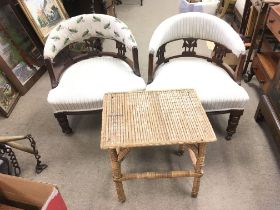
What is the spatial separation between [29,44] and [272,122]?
2277mm

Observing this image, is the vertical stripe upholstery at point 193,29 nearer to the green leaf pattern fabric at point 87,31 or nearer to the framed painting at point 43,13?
the green leaf pattern fabric at point 87,31

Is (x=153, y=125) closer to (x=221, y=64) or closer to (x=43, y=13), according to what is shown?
(x=221, y=64)

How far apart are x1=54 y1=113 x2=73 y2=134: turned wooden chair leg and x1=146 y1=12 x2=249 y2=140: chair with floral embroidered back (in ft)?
2.01

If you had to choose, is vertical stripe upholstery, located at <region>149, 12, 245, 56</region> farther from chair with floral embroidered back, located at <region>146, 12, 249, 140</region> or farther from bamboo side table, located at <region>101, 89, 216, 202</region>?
bamboo side table, located at <region>101, 89, 216, 202</region>

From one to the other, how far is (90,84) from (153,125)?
62 cm

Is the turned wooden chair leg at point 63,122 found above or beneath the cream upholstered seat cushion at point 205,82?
beneath

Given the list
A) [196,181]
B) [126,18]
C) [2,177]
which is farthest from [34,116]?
[126,18]

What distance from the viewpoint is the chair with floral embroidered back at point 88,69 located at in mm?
1617

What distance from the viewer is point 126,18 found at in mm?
3676

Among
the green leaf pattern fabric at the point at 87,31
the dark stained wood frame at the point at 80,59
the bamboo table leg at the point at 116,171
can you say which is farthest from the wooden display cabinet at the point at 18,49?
the bamboo table leg at the point at 116,171

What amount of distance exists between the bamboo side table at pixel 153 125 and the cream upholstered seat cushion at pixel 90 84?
19 cm

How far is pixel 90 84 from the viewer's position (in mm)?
1677

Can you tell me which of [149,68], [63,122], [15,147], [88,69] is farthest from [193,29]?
[15,147]

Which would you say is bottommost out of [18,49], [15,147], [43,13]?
[15,147]
